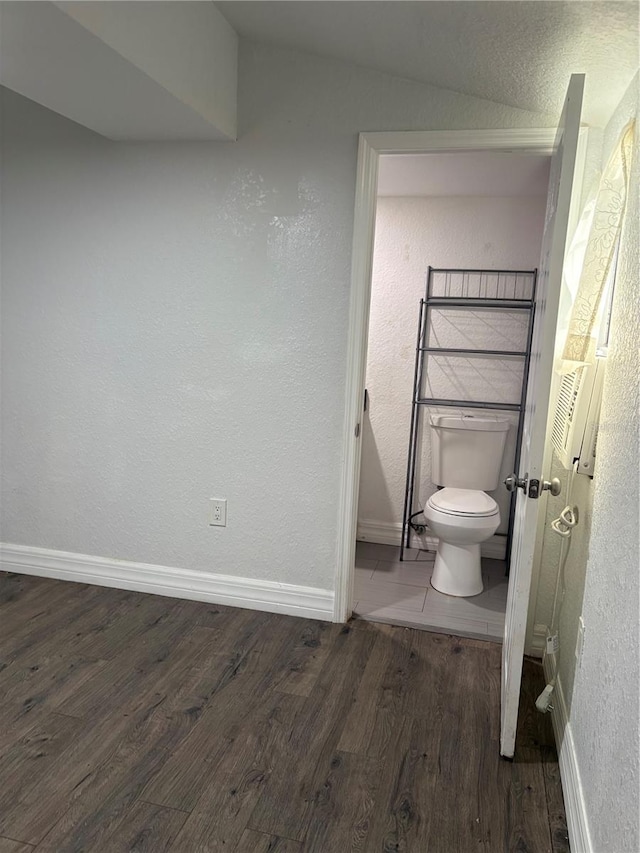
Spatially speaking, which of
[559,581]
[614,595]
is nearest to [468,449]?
[559,581]

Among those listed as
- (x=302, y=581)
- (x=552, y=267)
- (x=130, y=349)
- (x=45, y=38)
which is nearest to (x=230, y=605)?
(x=302, y=581)

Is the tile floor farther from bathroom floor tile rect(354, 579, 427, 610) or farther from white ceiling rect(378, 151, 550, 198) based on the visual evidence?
Answer: white ceiling rect(378, 151, 550, 198)

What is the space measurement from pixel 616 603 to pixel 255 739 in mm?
1185

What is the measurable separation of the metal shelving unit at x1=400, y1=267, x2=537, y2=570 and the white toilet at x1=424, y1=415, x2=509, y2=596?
0.13 metres

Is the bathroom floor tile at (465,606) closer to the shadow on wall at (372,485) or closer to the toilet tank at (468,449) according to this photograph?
the toilet tank at (468,449)

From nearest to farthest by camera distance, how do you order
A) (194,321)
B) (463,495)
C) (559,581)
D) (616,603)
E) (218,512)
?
(616,603), (559,581), (194,321), (218,512), (463,495)

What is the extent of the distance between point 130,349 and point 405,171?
5.19 feet

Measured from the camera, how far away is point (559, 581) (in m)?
2.31

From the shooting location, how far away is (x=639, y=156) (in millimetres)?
1501

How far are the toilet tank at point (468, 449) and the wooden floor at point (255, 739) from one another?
1.16 metres

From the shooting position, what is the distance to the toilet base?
319cm

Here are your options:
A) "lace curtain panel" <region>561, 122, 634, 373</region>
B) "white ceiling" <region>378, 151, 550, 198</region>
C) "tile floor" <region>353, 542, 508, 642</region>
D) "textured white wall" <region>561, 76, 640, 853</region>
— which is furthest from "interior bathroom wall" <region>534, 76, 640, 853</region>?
"white ceiling" <region>378, 151, 550, 198</region>

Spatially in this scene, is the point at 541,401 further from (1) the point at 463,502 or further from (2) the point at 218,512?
(2) the point at 218,512

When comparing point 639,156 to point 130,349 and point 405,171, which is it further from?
point 130,349
